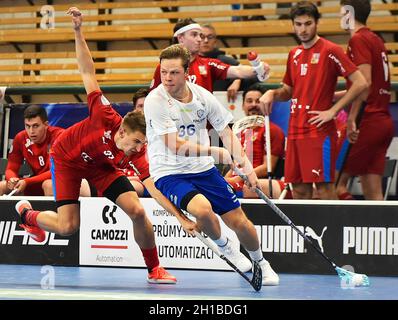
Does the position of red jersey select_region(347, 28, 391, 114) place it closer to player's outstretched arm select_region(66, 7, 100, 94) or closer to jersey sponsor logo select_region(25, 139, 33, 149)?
player's outstretched arm select_region(66, 7, 100, 94)

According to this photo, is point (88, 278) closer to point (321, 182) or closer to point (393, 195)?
point (321, 182)

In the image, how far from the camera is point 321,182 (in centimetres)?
847

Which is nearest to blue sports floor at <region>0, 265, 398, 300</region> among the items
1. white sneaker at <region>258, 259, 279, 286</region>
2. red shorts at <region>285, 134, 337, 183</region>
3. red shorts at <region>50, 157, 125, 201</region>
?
white sneaker at <region>258, 259, 279, 286</region>

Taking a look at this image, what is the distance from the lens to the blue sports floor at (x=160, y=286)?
6723mm

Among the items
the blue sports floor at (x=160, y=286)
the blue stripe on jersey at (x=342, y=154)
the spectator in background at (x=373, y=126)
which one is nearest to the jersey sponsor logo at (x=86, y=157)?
the blue sports floor at (x=160, y=286)

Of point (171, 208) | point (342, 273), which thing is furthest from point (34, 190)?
point (342, 273)

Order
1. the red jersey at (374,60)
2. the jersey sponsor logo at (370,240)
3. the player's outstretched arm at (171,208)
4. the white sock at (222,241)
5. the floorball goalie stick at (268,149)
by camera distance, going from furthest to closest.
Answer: the floorball goalie stick at (268,149) → the red jersey at (374,60) → the jersey sponsor logo at (370,240) → the white sock at (222,241) → the player's outstretched arm at (171,208)

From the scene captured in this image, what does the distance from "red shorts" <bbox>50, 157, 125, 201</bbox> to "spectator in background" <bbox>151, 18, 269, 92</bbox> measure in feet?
4.21

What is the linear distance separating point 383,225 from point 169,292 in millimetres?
2126

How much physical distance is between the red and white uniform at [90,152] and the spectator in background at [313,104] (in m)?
1.52

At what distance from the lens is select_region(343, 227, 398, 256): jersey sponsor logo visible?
8.21m

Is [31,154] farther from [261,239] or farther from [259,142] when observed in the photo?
[261,239]

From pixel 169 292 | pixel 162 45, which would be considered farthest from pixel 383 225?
pixel 162 45

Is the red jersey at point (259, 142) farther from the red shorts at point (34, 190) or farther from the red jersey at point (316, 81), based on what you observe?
the red shorts at point (34, 190)
